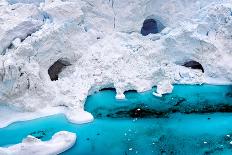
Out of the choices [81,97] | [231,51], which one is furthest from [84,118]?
[231,51]

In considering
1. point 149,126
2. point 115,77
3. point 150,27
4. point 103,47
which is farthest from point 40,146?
point 150,27

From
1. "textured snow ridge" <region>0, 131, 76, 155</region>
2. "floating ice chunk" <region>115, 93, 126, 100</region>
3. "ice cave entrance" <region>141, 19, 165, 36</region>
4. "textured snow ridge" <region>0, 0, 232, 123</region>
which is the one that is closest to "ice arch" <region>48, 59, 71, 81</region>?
"textured snow ridge" <region>0, 0, 232, 123</region>

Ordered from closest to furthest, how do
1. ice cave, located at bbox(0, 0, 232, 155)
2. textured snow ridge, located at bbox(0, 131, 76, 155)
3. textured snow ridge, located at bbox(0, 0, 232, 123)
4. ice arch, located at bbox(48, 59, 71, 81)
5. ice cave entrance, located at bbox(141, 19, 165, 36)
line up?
textured snow ridge, located at bbox(0, 131, 76, 155) → ice cave, located at bbox(0, 0, 232, 155) → textured snow ridge, located at bbox(0, 0, 232, 123) → ice arch, located at bbox(48, 59, 71, 81) → ice cave entrance, located at bbox(141, 19, 165, 36)

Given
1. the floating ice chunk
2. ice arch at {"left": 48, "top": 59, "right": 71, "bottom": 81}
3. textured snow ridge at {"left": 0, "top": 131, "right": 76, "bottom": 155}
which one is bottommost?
textured snow ridge at {"left": 0, "top": 131, "right": 76, "bottom": 155}

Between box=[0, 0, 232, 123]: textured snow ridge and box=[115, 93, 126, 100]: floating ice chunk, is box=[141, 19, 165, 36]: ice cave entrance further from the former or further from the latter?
box=[115, 93, 126, 100]: floating ice chunk

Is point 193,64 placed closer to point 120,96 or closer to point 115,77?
point 115,77
